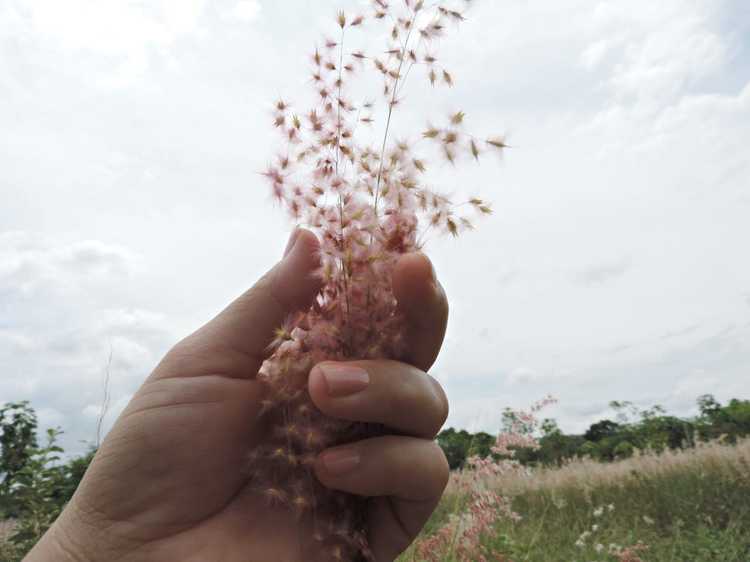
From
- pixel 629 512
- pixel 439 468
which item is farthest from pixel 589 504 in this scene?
pixel 439 468

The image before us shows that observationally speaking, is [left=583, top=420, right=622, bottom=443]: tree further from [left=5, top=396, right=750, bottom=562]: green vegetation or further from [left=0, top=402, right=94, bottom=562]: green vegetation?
[left=0, top=402, right=94, bottom=562]: green vegetation

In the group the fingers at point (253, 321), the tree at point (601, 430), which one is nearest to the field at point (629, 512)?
the fingers at point (253, 321)

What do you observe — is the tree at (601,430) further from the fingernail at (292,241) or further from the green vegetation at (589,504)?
the fingernail at (292,241)

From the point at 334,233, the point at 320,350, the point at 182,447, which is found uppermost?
the point at 334,233

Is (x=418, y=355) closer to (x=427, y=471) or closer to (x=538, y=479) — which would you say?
(x=427, y=471)

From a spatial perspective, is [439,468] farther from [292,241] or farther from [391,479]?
[292,241]

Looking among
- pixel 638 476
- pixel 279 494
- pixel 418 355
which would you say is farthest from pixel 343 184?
pixel 638 476
